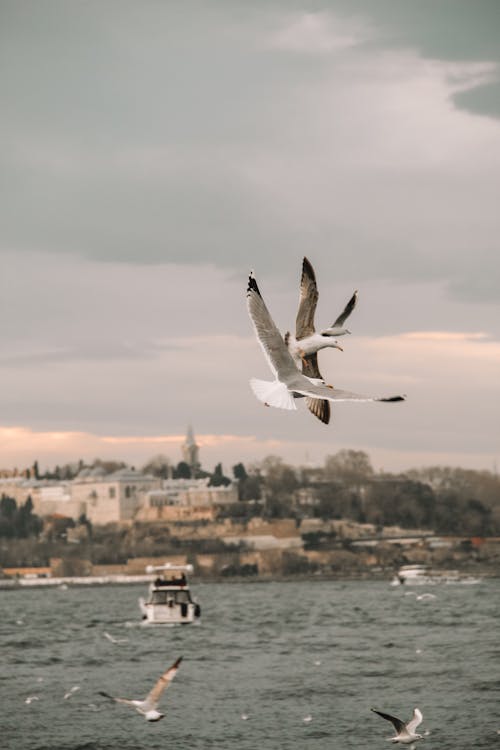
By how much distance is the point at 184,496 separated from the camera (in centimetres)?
17788

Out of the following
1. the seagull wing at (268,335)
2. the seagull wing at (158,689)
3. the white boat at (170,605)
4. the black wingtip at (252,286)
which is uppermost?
the black wingtip at (252,286)

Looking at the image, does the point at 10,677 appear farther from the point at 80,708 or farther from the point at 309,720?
the point at 309,720

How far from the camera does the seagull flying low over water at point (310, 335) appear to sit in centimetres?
1340

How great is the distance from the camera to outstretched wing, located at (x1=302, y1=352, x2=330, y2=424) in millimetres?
13473

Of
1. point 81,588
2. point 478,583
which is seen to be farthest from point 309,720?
point 81,588

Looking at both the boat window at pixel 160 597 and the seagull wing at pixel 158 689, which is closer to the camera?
the seagull wing at pixel 158 689

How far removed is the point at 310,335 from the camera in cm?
1378

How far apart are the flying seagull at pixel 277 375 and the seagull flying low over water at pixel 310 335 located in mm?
155

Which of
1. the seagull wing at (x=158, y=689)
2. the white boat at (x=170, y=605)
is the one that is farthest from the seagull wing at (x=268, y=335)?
the white boat at (x=170, y=605)

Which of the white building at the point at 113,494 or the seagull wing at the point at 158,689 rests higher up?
the white building at the point at 113,494

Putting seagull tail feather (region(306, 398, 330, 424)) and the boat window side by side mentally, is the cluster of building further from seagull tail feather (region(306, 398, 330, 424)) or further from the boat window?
seagull tail feather (region(306, 398, 330, 424))

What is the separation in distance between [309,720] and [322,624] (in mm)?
36741

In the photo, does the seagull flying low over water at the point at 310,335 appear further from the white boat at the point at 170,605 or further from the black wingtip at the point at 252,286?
the white boat at the point at 170,605

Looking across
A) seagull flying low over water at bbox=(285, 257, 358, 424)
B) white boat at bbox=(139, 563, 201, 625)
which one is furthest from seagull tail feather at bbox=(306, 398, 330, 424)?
white boat at bbox=(139, 563, 201, 625)
